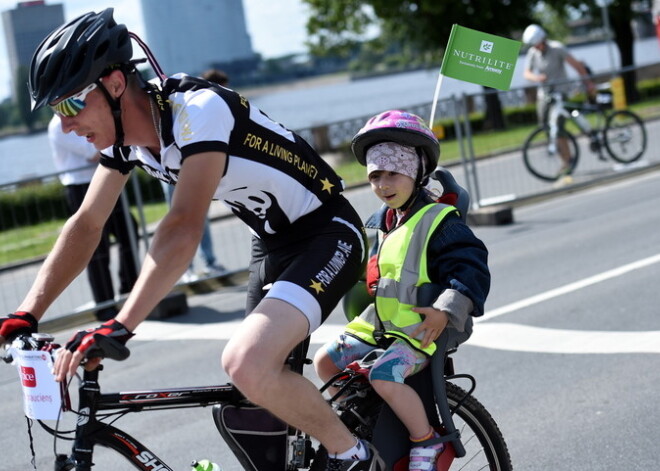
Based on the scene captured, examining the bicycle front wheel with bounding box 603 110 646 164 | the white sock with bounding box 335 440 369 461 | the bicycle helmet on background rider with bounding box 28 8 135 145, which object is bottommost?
the bicycle front wheel with bounding box 603 110 646 164

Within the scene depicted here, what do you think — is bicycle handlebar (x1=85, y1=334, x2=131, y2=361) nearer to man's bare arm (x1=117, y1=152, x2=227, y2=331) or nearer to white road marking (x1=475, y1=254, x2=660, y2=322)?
man's bare arm (x1=117, y1=152, x2=227, y2=331)

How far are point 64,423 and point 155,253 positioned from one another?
3.44 metres

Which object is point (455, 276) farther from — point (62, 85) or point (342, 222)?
point (62, 85)

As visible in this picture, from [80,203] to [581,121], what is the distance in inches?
312

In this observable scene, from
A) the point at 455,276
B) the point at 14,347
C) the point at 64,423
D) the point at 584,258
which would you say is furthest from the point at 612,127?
the point at 14,347

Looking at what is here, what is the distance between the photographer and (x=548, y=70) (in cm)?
1441

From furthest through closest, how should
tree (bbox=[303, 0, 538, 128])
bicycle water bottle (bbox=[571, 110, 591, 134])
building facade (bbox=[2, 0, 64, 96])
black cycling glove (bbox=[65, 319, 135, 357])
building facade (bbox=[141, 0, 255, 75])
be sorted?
tree (bbox=[303, 0, 538, 128]) → building facade (bbox=[141, 0, 255, 75]) → bicycle water bottle (bbox=[571, 110, 591, 134]) → building facade (bbox=[2, 0, 64, 96]) → black cycling glove (bbox=[65, 319, 135, 357])

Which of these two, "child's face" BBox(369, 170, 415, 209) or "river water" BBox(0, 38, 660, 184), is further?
"river water" BBox(0, 38, 660, 184)

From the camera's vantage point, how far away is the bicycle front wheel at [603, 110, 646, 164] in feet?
48.2

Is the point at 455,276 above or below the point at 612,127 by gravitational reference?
above

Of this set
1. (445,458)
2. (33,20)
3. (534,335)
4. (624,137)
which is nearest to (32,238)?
(33,20)

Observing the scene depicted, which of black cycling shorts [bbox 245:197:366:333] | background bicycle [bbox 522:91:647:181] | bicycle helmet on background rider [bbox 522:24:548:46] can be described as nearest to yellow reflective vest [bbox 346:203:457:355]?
black cycling shorts [bbox 245:197:366:333]

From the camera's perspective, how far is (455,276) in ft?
11.5

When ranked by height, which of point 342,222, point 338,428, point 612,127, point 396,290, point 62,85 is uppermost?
point 62,85
